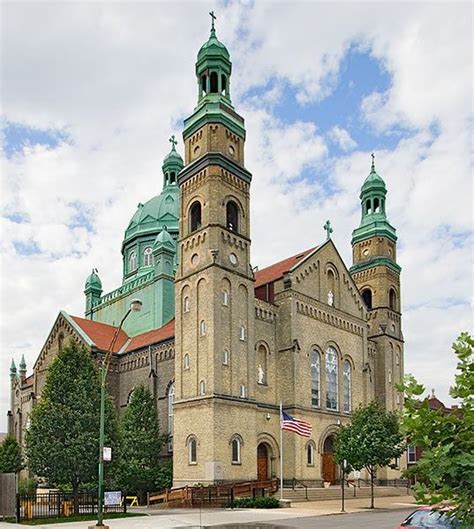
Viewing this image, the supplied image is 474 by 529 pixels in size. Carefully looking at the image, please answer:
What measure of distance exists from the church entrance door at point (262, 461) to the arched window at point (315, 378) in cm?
533

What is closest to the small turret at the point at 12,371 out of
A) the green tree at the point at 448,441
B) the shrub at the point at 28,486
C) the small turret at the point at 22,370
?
the small turret at the point at 22,370

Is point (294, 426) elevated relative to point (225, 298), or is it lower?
lower

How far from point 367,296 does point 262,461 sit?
21654mm

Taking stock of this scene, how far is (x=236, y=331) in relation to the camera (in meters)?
44.0

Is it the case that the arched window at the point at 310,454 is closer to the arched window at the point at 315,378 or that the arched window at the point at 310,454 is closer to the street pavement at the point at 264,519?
the arched window at the point at 315,378

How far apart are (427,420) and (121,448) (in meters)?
31.8

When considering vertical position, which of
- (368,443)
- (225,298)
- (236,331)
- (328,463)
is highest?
(225,298)

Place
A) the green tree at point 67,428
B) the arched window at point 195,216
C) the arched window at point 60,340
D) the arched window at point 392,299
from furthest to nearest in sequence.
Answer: the arched window at point 392,299 → the arched window at point 60,340 → the arched window at point 195,216 → the green tree at point 67,428

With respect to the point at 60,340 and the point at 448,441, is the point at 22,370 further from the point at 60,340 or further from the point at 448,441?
the point at 448,441

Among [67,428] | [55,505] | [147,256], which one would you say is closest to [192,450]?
[67,428]

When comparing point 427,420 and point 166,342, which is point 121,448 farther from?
point 427,420

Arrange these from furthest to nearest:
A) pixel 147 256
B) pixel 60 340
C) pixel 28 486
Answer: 1. pixel 147 256
2. pixel 60 340
3. pixel 28 486

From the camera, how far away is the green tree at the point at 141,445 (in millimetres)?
44031

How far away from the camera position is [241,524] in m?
26.3
